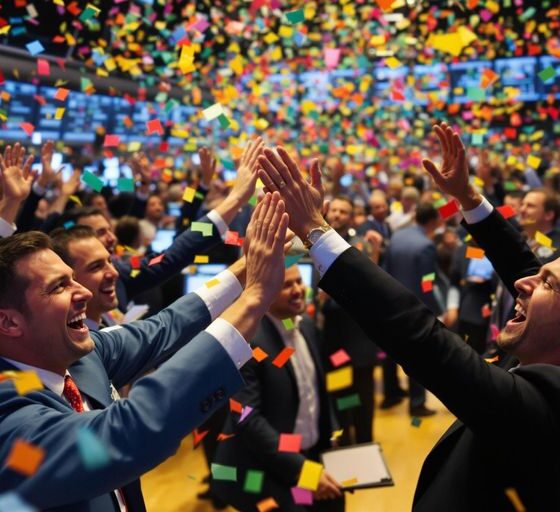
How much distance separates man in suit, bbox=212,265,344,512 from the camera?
7.99 feet

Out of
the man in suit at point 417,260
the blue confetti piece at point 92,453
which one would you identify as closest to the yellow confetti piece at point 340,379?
the man in suit at point 417,260

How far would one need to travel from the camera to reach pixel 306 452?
2.62 meters

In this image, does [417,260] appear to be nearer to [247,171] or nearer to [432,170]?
[247,171]

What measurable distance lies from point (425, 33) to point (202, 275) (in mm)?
7365

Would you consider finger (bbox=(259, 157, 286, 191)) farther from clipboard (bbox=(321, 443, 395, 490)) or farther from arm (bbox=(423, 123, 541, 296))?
clipboard (bbox=(321, 443, 395, 490))

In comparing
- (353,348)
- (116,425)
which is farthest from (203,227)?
(353,348)

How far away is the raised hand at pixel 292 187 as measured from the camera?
1479 millimetres

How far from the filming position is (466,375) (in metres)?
1.27

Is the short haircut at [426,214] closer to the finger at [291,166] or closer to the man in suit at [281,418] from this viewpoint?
the man in suit at [281,418]

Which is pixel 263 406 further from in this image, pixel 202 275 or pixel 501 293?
A: pixel 202 275

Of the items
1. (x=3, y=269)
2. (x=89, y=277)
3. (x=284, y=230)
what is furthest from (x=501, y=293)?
(x=3, y=269)

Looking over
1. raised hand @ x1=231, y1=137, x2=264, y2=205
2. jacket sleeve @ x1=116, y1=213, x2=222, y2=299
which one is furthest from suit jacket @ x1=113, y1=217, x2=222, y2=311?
raised hand @ x1=231, y1=137, x2=264, y2=205

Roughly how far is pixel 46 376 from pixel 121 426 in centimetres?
40

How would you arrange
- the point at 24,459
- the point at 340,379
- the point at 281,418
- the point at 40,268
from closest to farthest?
the point at 24,459 < the point at 40,268 < the point at 281,418 < the point at 340,379
